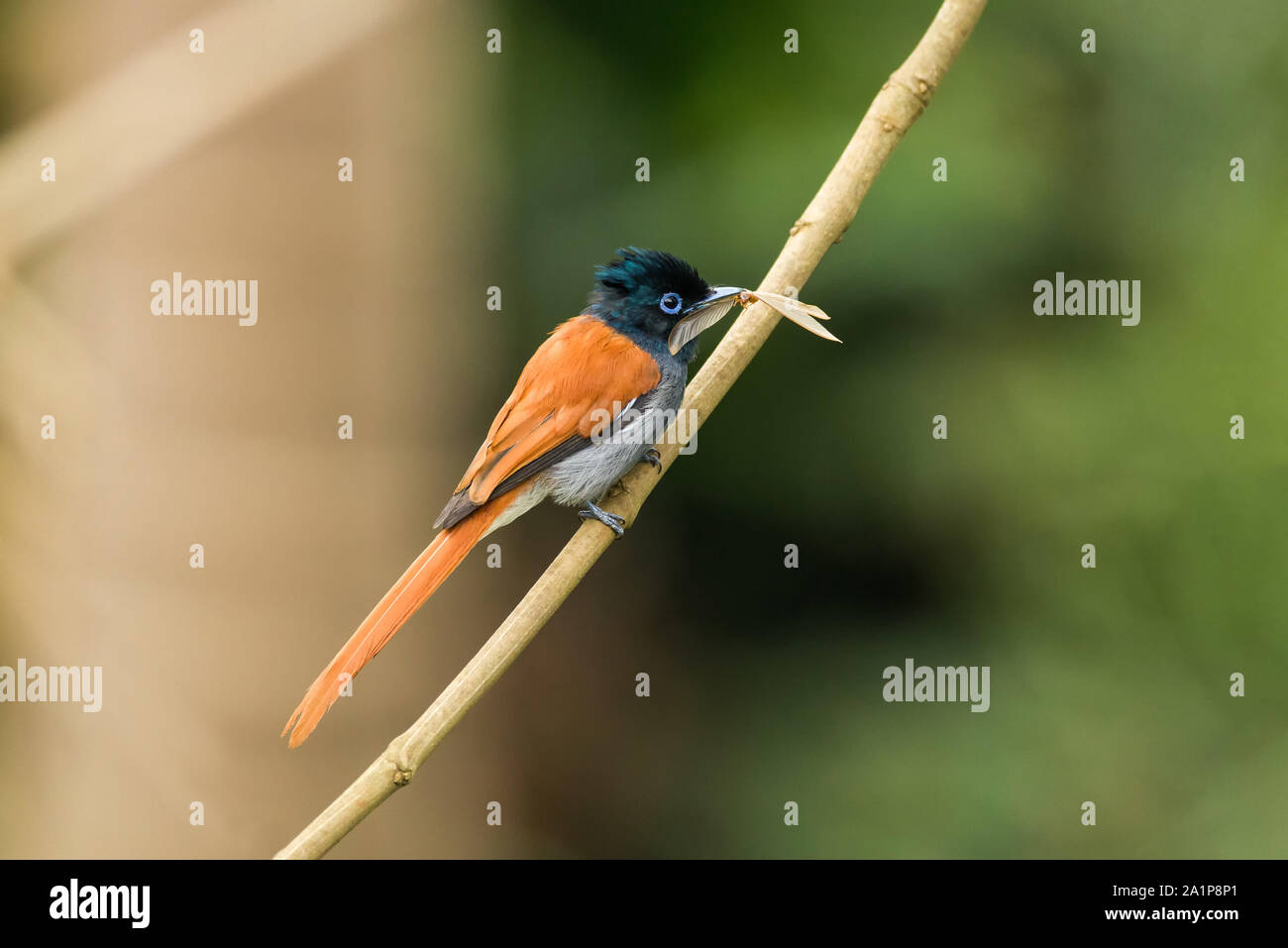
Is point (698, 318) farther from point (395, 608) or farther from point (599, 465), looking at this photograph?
point (395, 608)

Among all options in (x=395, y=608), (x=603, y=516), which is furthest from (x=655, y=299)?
(x=395, y=608)

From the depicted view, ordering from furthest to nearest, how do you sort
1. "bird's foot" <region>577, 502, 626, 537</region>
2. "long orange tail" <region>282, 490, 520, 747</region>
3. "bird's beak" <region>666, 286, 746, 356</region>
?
"bird's beak" <region>666, 286, 746, 356</region> < "bird's foot" <region>577, 502, 626, 537</region> < "long orange tail" <region>282, 490, 520, 747</region>

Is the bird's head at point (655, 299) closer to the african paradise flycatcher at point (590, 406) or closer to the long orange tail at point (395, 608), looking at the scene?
the african paradise flycatcher at point (590, 406)

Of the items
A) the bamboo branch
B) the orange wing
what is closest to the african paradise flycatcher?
the orange wing

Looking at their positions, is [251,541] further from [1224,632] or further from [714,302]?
[1224,632]

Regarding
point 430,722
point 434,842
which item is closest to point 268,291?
point 434,842

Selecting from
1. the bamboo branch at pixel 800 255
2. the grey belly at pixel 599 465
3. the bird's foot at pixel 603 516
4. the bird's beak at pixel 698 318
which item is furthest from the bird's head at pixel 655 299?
the bird's foot at pixel 603 516

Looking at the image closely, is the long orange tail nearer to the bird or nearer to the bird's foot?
the bird
